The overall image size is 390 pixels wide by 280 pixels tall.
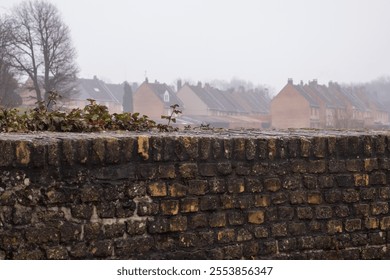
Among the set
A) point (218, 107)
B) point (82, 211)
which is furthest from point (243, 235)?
point (218, 107)

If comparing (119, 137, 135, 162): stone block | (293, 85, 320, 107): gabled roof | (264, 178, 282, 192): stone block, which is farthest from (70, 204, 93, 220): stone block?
(293, 85, 320, 107): gabled roof

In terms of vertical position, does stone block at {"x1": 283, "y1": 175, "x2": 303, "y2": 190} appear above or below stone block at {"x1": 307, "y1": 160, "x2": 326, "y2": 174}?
below

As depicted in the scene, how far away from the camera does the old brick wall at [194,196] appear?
446cm

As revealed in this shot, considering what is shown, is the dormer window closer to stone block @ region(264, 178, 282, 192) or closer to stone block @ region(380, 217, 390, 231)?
stone block @ region(380, 217, 390, 231)

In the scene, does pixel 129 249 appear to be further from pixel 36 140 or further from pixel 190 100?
pixel 190 100

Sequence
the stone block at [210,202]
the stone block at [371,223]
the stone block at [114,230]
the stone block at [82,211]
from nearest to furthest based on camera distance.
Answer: the stone block at [82,211] → the stone block at [114,230] → the stone block at [210,202] → the stone block at [371,223]

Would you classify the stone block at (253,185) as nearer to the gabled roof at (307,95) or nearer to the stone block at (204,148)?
the stone block at (204,148)

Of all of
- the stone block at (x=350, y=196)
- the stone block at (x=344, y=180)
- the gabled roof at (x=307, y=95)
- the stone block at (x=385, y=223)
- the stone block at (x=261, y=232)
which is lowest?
the stone block at (x=385, y=223)

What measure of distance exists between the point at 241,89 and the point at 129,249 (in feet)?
359

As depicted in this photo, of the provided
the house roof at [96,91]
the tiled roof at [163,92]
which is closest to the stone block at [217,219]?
the tiled roof at [163,92]

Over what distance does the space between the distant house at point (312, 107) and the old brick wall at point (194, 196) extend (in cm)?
7307

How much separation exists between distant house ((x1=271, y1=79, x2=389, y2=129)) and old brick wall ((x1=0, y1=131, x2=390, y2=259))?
7307cm

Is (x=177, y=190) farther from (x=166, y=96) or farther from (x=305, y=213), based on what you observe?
(x=166, y=96)

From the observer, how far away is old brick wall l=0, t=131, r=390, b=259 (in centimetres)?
446
